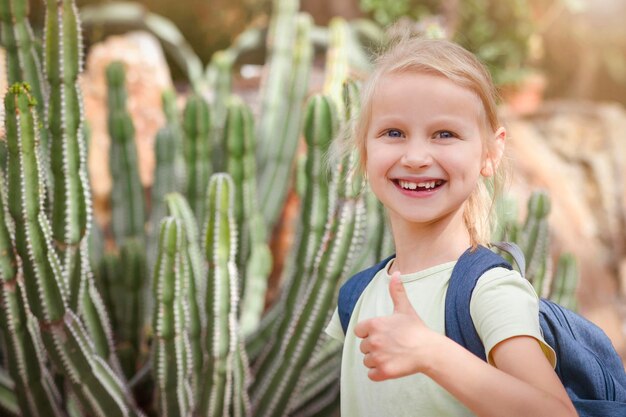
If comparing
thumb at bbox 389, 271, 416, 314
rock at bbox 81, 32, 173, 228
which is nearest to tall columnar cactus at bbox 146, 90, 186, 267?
rock at bbox 81, 32, 173, 228

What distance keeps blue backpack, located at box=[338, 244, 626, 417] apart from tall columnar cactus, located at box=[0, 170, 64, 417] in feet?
4.46

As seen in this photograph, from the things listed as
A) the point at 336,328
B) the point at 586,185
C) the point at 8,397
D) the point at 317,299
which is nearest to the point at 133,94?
the point at 8,397

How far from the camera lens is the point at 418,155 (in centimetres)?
119

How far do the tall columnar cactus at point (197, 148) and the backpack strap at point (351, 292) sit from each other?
1.78 metres

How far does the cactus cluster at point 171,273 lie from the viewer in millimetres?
2133

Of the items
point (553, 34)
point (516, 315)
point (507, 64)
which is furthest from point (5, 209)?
point (553, 34)

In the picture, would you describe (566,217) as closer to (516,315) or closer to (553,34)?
(553,34)

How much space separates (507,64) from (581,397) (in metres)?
5.79

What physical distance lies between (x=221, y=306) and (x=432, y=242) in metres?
1.12

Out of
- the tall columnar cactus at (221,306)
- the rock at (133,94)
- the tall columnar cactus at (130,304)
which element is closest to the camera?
the tall columnar cactus at (221,306)

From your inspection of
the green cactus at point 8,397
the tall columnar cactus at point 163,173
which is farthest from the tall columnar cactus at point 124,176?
the green cactus at point 8,397

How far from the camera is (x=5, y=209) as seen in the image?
6.84 ft

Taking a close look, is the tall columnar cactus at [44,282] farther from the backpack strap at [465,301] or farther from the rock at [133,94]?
the rock at [133,94]

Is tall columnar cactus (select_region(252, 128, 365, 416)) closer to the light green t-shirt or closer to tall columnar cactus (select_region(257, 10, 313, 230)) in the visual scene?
the light green t-shirt
